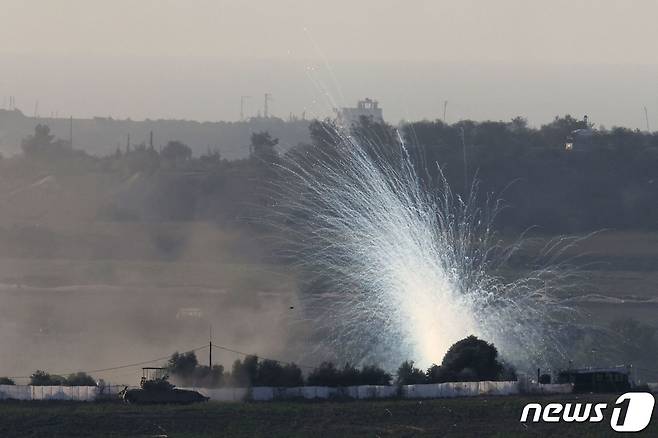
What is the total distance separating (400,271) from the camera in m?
119

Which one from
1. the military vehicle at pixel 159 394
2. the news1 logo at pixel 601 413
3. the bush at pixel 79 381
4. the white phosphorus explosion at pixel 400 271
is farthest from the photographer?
the white phosphorus explosion at pixel 400 271

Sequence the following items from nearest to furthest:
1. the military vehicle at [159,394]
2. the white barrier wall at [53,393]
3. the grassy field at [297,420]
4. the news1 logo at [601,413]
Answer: the grassy field at [297,420], the news1 logo at [601,413], the military vehicle at [159,394], the white barrier wall at [53,393]

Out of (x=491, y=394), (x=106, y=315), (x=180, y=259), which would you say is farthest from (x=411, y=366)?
(x=180, y=259)

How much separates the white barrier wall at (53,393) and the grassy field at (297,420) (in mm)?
1775

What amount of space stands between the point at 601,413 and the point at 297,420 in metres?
14.5

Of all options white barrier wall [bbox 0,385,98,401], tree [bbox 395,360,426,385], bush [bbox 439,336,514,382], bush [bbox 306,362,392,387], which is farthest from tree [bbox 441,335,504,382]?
white barrier wall [bbox 0,385,98,401]

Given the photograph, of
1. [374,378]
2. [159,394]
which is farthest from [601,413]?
[159,394]

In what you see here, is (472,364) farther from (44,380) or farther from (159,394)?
(44,380)

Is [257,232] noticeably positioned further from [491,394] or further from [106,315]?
[491,394]

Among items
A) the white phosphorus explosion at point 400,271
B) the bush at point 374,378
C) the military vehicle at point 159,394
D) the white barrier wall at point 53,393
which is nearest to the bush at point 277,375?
the bush at point 374,378

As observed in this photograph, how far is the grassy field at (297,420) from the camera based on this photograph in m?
89.4

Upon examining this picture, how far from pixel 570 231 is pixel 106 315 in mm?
45950

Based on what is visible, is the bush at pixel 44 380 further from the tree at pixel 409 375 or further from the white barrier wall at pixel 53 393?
the tree at pixel 409 375

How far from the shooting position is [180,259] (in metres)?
166
